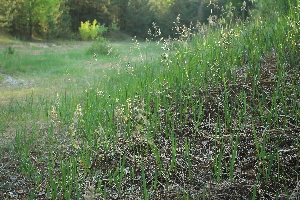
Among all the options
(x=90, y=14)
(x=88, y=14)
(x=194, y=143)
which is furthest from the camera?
(x=88, y=14)

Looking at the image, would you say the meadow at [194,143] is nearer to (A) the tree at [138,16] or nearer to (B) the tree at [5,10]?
(B) the tree at [5,10]

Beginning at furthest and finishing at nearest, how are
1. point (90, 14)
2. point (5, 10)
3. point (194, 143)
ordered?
point (90, 14)
point (5, 10)
point (194, 143)

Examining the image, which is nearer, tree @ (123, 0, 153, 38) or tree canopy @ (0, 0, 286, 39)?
tree canopy @ (0, 0, 286, 39)

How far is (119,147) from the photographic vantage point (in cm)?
282

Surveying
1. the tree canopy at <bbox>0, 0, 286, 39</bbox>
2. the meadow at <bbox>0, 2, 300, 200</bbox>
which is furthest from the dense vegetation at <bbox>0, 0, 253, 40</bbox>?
the meadow at <bbox>0, 2, 300, 200</bbox>

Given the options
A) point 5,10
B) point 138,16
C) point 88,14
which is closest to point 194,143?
point 5,10

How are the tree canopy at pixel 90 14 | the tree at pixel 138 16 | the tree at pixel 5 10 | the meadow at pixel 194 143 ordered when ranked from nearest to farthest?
the meadow at pixel 194 143 < the tree at pixel 5 10 < the tree canopy at pixel 90 14 < the tree at pixel 138 16

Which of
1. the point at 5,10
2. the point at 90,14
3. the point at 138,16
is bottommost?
the point at 5,10

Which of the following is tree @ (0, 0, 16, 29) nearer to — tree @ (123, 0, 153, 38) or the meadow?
tree @ (123, 0, 153, 38)

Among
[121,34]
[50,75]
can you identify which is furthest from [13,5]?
[121,34]

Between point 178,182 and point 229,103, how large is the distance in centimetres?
121

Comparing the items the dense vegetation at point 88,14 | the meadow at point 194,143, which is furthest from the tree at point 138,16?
the meadow at point 194,143

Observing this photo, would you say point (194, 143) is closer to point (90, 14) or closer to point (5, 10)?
point (5, 10)

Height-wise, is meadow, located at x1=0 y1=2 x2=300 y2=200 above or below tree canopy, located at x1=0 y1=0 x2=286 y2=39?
below
